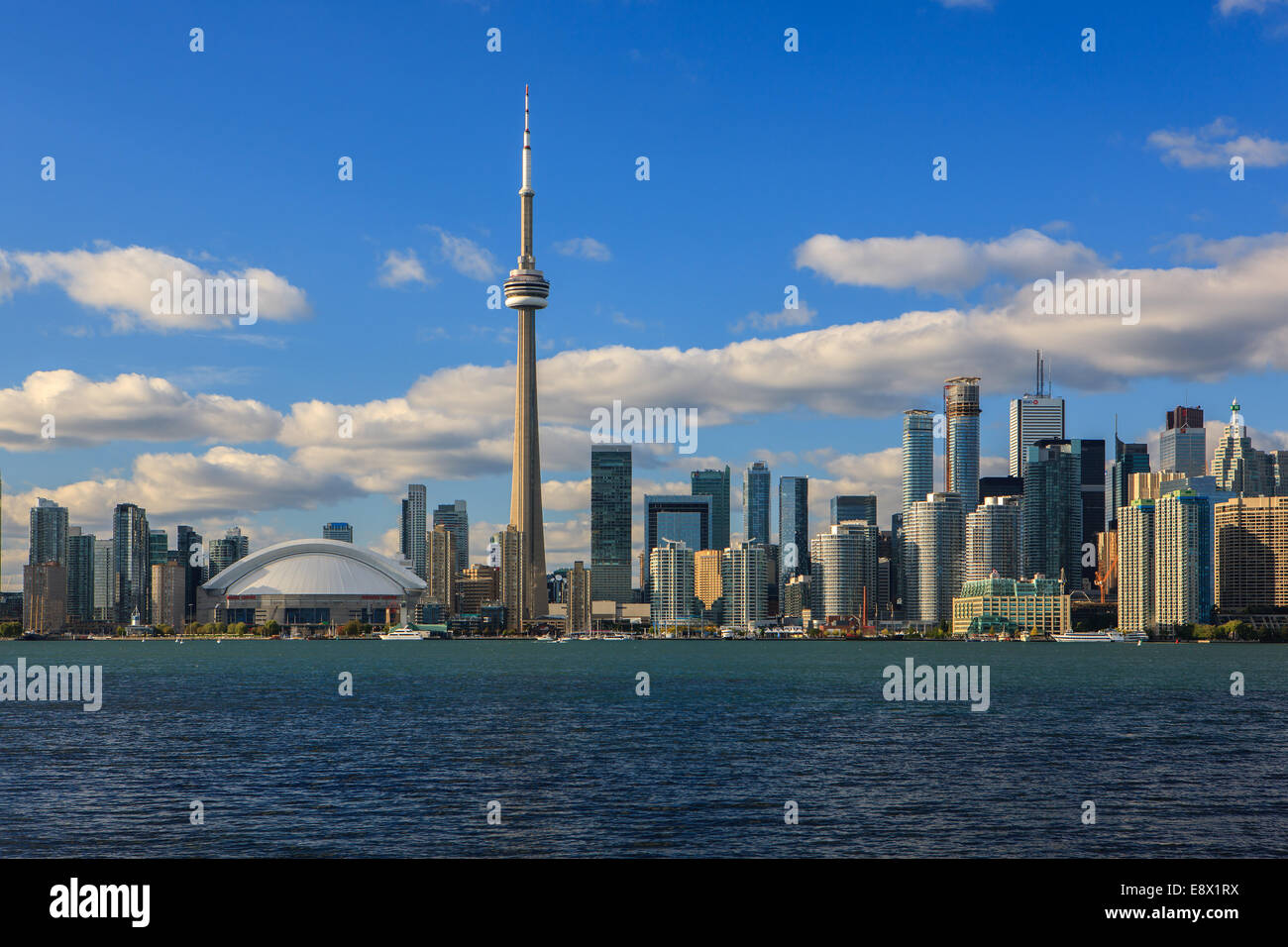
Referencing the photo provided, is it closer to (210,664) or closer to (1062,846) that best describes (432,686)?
(210,664)

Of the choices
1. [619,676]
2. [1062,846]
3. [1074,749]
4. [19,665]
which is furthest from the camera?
[19,665]

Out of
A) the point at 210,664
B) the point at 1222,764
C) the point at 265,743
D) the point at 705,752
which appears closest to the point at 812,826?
the point at 705,752

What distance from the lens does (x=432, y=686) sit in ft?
366

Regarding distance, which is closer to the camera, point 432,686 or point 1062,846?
point 1062,846

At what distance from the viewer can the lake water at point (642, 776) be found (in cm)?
3334

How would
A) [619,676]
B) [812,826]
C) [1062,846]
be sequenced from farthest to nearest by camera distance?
[619,676], [812,826], [1062,846]

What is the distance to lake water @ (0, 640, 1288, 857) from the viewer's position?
3334 cm

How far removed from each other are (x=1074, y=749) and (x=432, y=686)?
68466mm

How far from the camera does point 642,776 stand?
46188 mm
